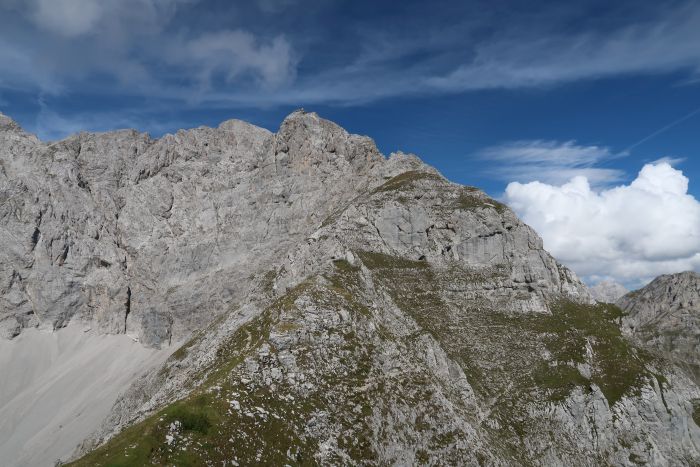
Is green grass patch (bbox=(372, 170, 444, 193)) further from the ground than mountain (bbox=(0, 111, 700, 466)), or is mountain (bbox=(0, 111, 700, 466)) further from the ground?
green grass patch (bbox=(372, 170, 444, 193))

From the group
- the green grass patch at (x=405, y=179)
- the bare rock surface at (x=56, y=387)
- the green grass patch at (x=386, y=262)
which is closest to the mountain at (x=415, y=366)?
the green grass patch at (x=386, y=262)

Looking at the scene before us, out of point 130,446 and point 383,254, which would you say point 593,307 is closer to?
point 383,254

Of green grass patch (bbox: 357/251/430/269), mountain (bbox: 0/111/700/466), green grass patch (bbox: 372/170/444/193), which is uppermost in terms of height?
green grass patch (bbox: 372/170/444/193)

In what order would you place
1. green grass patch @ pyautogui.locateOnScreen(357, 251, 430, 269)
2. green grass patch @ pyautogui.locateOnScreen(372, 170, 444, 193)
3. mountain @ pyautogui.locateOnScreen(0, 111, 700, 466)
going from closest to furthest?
mountain @ pyautogui.locateOnScreen(0, 111, 700, 466) → green grass patch @ pyautogui.locateOnScreen(357, 251, 430, 269) → green grass patch @ pyautogui.locateOnScreen(372, 170, 444, 193)

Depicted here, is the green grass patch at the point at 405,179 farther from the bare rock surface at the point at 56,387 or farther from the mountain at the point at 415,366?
the bare rock surface at the point at 56,387

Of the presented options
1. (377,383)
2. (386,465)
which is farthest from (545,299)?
(386,465)

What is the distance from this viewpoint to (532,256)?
109 metres

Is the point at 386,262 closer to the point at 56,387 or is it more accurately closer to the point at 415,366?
the point at 415,366

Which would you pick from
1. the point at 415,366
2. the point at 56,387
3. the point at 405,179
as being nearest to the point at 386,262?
the point at 415,366

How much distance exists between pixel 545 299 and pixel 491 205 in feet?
92.0

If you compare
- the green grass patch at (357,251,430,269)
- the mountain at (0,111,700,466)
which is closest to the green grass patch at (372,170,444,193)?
the mountain at (0,111,700,466)

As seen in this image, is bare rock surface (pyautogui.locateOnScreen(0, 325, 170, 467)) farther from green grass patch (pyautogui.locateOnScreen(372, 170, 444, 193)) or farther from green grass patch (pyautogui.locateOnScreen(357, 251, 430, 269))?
green grass patch (pyautogui.locateOnScreen(372, 170, 444, 193))

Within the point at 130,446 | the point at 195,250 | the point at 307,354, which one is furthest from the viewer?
the point at 195,250

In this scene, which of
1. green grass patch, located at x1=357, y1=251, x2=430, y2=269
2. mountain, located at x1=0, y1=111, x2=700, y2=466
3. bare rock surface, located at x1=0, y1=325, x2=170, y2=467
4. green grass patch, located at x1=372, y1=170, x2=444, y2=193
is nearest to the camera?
mountain, located at x1=0, y1=111, x2=700, y2=466
